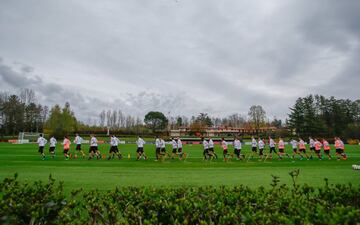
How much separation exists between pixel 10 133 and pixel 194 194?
94316 mm

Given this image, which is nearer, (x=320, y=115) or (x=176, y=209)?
(x=176, y=209)

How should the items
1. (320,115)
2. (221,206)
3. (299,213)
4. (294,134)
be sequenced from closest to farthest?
1. (299,213)
2. (221,206)
3. (294,134)
4. (320,115)

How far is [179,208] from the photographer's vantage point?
3.59m

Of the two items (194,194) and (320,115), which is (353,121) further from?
(194,194)

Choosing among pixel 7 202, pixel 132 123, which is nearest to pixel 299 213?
pixel 7 202

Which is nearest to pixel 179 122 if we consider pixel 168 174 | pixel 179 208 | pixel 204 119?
pixel 204 119

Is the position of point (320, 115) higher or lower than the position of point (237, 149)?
higher

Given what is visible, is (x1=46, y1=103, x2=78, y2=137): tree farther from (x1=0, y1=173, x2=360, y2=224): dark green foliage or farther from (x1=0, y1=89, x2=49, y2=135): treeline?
(x1=0, y1=173, x2=360, y2=224): dark green foliage

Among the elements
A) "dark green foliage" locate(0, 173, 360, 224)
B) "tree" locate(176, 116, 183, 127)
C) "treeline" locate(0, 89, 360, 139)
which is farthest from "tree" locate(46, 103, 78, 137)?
"dark green foliage" locate(0, 173, 360, 224)

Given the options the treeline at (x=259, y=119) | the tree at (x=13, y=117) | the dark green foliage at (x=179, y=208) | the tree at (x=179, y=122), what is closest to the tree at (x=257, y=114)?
the treeline at (x=259, y=119)

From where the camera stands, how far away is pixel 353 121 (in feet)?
326

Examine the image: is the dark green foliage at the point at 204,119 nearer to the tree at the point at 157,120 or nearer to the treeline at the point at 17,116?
the tree at the point at 157,120

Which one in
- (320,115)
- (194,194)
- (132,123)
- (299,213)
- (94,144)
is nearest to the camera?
(299,213)

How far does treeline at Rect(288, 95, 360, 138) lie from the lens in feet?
295
